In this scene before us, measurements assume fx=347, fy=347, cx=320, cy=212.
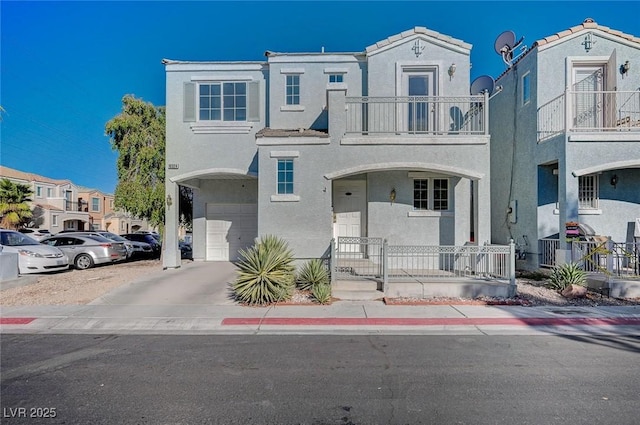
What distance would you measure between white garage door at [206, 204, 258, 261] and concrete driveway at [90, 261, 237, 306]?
2281 millimetres

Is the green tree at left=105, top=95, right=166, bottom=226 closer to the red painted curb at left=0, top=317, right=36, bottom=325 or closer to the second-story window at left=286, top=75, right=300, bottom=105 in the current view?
the second-story window at left=286, top=75, right=300, bottom=105

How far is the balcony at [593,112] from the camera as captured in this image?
37.9 ft

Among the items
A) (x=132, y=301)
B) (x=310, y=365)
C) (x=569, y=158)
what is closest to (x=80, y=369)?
(x=310, y=365)

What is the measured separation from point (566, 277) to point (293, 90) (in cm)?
1055

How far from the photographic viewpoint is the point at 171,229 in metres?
13.3

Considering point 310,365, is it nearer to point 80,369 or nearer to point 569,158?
point 80,369

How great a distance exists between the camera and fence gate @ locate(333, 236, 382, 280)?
9.49 meters

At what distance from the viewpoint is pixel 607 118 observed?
11.7 m

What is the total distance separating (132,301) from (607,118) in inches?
622

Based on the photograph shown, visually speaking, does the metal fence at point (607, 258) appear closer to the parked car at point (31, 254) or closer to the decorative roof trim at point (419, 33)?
the decorative roof trim at point (419, 33)

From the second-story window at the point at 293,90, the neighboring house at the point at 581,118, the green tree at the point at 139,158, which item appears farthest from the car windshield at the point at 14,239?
the neighboring house at the point at 581,118

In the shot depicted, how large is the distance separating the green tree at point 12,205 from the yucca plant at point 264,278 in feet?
110

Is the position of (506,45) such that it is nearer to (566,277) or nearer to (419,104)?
(419,104)

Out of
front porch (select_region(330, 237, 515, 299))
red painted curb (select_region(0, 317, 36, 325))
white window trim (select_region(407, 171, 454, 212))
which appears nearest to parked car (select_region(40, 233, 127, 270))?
red painted curb (select_region(0, 317, 36, 325))
